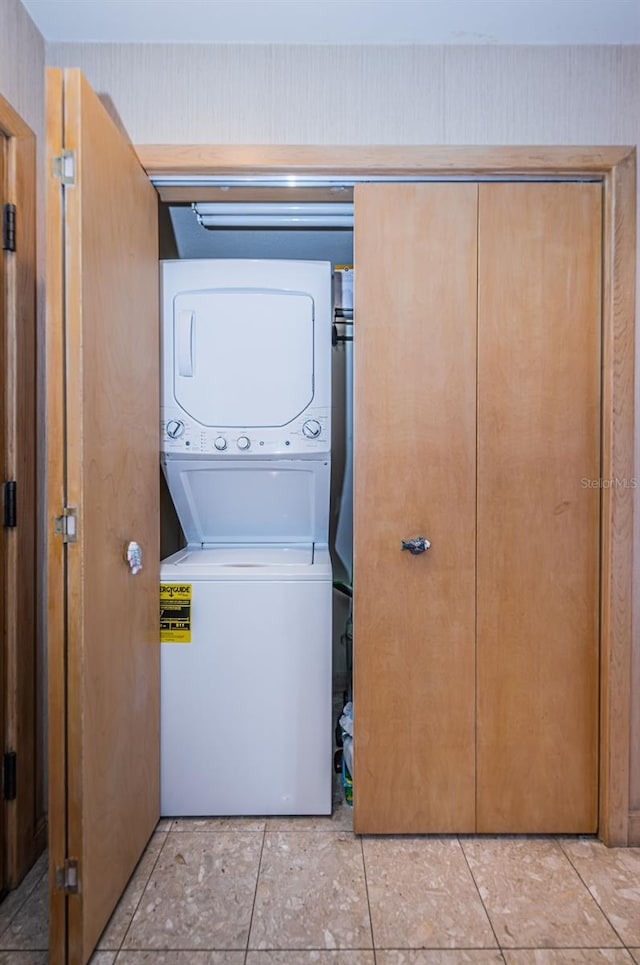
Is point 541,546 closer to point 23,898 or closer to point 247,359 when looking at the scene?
point 247,359

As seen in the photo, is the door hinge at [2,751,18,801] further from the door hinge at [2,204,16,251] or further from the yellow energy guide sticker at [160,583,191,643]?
the door hinge at [2,204,16,251]

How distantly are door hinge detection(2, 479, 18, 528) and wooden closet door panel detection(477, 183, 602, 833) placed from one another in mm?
1424

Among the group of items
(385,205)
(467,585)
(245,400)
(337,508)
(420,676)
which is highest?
(385,205)

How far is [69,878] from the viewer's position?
4.30 ft

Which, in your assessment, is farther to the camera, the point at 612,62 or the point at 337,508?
the point at 337,508

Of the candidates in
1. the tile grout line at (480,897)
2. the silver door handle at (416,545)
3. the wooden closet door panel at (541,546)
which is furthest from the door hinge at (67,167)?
the tile grout line at (480,897)

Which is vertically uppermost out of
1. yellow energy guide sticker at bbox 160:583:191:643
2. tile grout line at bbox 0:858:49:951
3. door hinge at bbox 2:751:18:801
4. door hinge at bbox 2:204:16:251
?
door hinge at bbox 2:204:16:251

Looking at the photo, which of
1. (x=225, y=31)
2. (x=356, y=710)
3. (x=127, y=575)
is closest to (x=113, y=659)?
(x=127, y=575)

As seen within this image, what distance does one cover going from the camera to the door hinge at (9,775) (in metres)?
1.61

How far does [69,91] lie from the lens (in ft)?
4.16

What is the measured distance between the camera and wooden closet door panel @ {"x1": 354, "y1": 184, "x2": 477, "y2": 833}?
1787 mm

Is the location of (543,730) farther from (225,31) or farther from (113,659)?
(225,31)

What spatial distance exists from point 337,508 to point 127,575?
1.31m

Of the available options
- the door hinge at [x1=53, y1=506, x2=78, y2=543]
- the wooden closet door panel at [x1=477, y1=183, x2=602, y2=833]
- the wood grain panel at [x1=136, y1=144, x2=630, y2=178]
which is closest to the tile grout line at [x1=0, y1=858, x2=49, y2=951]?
the door hinge at [x1=53, y1=506, x2=78, y2=543]
